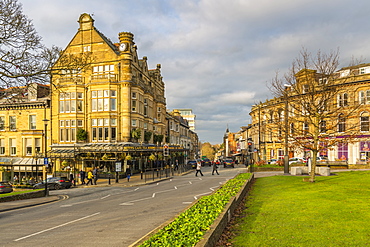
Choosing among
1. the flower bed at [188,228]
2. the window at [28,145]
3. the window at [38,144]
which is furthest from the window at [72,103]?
the flower bed at [188,228]

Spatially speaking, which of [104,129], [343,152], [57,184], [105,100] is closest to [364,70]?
[343,152]

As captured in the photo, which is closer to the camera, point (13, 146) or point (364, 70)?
point (364, 70)

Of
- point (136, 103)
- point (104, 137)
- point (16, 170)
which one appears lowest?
point (16, 170)

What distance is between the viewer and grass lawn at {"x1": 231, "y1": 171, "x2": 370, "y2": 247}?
23.5 ft

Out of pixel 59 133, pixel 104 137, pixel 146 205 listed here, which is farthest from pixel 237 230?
pixel 59 133

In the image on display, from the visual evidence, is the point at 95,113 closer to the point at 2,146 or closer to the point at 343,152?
the point at 2,146

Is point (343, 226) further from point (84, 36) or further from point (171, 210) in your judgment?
point (84, 36)

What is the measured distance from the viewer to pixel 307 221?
886 centimetres

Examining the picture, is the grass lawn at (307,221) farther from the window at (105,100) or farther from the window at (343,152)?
the window at (343,152)

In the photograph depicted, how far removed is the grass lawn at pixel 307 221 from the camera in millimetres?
7160

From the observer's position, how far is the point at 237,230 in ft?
27.4

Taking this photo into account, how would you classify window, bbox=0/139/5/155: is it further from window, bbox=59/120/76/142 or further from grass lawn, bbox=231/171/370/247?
grass lawn, bbox=231/171/370/247

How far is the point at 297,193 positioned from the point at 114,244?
968cm

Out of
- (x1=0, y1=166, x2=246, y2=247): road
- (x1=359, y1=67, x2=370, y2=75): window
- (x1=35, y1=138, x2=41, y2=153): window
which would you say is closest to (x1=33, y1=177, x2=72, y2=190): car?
(x1=0, y1=166, x2=246, y2=247): road
